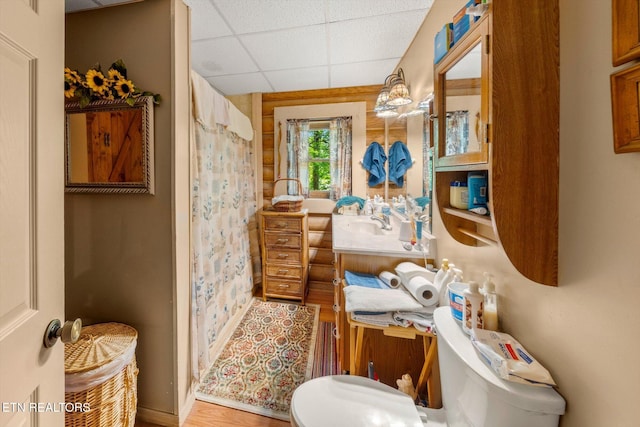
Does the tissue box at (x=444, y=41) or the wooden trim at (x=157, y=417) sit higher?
the tissue box at (x=444, y=41)

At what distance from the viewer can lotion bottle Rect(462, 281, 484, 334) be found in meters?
0.82

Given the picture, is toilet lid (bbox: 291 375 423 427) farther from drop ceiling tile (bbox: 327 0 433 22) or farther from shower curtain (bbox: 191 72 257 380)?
drop ceiling tile (bbox: 327 0 433 22)

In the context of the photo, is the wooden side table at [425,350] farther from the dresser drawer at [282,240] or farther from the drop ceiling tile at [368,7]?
the drop ceiling tile at [368,7]

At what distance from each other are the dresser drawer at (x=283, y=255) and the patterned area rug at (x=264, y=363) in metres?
0.50

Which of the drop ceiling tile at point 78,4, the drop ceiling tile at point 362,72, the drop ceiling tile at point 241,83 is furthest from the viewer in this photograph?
the drop ceiling tile at point 241,83

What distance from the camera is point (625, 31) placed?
18.4 inches

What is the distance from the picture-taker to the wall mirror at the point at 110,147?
124 centimetres

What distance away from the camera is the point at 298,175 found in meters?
2.91

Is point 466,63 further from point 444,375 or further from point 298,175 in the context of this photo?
point 298,175

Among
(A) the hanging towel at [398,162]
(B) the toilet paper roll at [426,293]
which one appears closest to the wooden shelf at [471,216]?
(B) the toilet paper roll at [426,293]

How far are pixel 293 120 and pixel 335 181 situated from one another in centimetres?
87

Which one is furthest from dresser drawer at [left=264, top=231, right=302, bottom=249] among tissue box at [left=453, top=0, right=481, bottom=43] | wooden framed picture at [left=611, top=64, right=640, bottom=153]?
wooden framed picture at [left=611, top=64, right=640, bottom=153]

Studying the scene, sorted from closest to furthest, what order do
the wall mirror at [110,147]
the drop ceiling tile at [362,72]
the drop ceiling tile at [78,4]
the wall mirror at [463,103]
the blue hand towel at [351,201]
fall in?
the wall mirror at [463,103]
the wall mirror at [110,147]
the drop ceiling tile at [78,4]
the drop ceiling tile at [362,72]
the blue hand towel at [351,201]

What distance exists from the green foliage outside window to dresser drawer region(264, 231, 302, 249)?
0.70 meters
